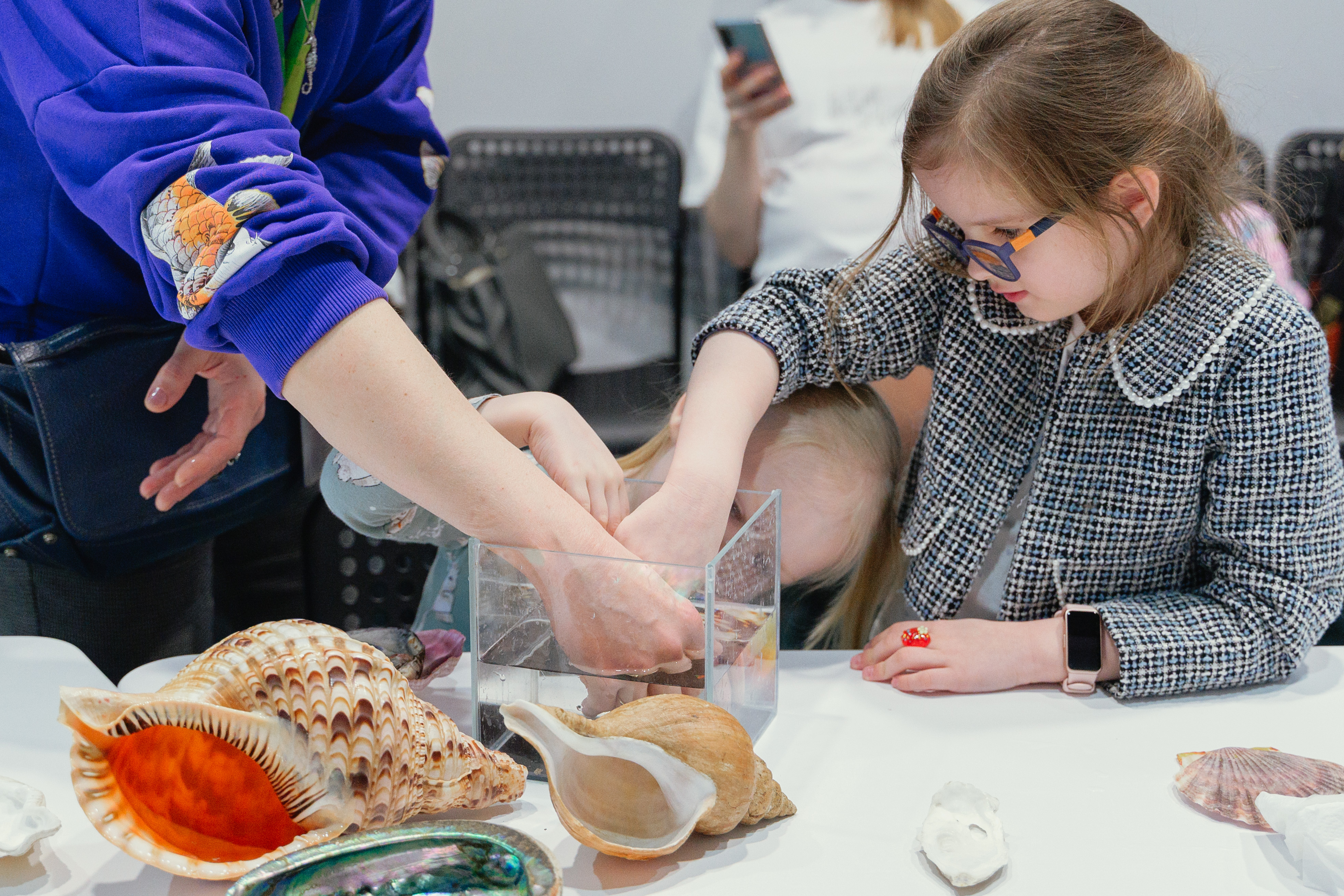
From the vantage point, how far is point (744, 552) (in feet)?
2.66

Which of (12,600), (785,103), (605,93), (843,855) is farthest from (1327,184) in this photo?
(12,600)

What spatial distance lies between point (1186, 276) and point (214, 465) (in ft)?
2.85

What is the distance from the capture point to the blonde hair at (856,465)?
3.59 ft

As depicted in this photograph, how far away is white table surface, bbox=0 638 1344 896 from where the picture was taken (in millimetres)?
676

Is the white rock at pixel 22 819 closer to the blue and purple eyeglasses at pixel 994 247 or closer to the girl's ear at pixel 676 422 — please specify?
the girl's ear at pixel 676 422

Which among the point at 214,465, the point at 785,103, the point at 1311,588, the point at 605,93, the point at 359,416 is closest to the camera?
the point at 359,416

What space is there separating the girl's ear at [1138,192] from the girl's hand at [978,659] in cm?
34

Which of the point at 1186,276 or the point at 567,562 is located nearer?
the point at 567,562

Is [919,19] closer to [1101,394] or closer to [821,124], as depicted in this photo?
[821,124]

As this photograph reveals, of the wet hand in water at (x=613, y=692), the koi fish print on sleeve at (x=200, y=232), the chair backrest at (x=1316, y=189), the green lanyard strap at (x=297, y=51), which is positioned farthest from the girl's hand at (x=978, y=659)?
the chair backrest at (x=1316, y=189)

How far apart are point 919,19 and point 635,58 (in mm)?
705

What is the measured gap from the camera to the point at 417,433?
0.73 meters

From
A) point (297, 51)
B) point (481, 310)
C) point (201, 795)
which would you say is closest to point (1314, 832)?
point (201, 795)

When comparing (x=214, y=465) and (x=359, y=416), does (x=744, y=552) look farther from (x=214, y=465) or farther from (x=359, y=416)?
(x=214, y=465)
